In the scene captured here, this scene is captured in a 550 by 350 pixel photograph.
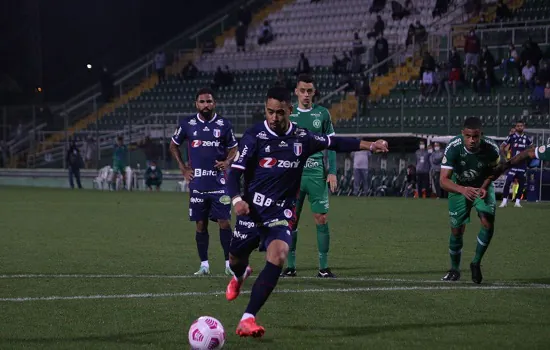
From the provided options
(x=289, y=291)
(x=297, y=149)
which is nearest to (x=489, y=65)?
(x=289, y=291)

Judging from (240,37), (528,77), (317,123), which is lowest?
(317,123)

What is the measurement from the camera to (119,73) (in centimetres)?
5012

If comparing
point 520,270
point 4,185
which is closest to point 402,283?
point 520,270

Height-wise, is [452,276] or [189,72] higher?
[189,72]

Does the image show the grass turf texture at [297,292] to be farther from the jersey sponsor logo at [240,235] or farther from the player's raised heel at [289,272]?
the jersey sponsor logo at [240,235]

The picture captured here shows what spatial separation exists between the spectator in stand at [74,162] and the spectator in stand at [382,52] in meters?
12.5

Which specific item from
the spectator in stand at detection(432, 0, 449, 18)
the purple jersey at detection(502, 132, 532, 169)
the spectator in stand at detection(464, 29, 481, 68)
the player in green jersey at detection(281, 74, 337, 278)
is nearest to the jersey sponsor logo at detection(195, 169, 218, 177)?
the player in green jersey at detection(281, 74, 337, 278)

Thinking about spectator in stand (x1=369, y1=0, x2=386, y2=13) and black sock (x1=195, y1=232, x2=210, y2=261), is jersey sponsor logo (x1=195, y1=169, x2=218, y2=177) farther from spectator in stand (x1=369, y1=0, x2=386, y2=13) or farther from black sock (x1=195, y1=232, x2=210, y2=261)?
spectator in stand (x1=369, y1=0, x2=386, y2=13)

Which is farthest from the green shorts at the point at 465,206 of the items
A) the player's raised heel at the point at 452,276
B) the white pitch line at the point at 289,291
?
the white pitch line at the point at 289,291

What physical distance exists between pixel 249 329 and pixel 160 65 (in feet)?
136

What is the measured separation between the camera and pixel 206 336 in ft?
24.1

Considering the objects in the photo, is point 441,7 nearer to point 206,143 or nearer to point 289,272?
point 206,143

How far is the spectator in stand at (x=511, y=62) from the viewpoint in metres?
35.2

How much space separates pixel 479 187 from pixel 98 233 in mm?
9018
